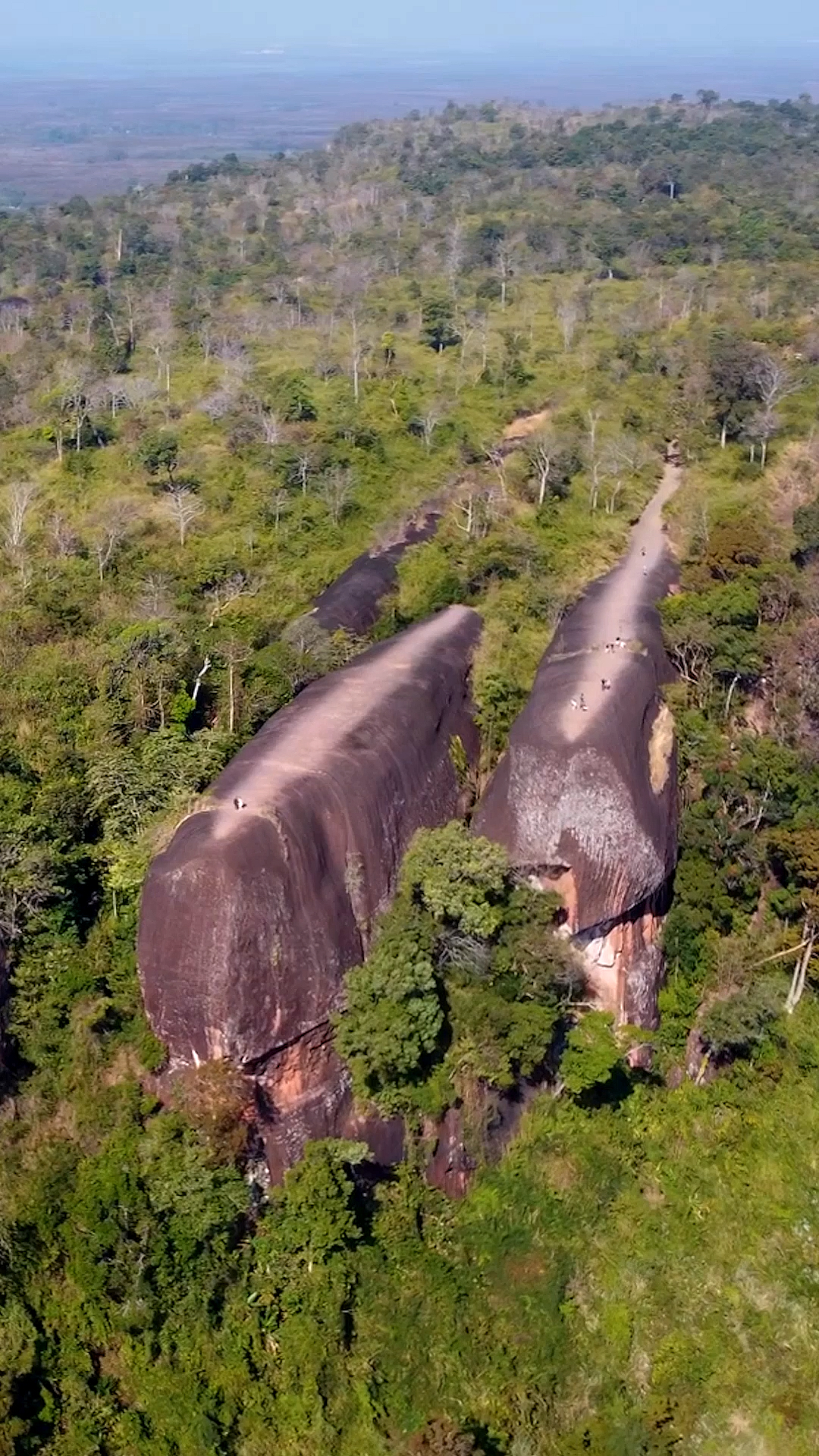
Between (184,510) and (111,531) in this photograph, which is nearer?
(111,531)

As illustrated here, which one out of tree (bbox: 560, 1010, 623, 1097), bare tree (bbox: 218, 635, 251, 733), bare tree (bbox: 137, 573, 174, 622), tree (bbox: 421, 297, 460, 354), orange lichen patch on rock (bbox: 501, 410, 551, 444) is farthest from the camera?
tree (bbox: 421, 297, 460, 354)

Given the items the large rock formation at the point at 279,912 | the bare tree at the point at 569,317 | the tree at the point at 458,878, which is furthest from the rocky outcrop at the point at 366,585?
the bare tree at the point at 569,317

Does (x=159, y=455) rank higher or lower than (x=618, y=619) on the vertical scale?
higher

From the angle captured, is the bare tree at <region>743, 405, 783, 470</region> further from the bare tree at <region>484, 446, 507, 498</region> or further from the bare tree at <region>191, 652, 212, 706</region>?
the bare tree at <region>191, 652, 212, 706</region>

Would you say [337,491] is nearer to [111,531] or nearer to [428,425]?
[428,425]

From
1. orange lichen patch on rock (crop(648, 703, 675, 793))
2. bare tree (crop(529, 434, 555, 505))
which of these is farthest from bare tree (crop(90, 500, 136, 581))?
Result: orange lichen patch on rock (crop(648, 703, 675, 793))

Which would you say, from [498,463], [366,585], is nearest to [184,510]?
[366,585]
